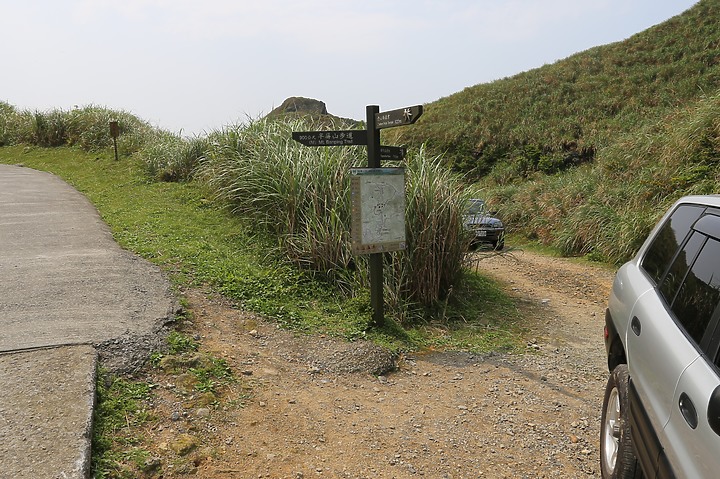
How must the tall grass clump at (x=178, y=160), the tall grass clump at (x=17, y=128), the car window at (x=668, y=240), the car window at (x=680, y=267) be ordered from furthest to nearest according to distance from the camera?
the tall grass clump at (x=17, y=128) < the tall grass clump at (x=178, y=160) < the car window at (x=668, y=240) < the car window at (x=680, y=267)

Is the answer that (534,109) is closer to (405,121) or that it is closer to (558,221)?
(558,221)

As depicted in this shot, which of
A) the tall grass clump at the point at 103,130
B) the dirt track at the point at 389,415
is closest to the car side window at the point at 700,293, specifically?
the dirt track at the point at 389,415

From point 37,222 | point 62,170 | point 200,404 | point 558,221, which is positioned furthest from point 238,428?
point 62,170

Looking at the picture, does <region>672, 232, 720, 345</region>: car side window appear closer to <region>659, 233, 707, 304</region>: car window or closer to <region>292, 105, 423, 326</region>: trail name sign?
<region>659, 233, 707, 304</region>: car window

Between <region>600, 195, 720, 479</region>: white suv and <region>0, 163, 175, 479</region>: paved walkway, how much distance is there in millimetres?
2691

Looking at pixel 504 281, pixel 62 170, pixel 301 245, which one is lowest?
pixel 504 281

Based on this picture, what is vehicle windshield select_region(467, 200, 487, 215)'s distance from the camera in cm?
724

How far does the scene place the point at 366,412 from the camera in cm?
425

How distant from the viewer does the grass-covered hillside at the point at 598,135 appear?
11.5 m

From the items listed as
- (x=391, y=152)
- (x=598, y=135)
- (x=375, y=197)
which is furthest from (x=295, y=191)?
(x=598, y=135)

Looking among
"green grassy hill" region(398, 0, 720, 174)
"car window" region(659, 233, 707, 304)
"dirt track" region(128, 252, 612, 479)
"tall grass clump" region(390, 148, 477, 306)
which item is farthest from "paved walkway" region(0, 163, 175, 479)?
"green grassy hill" region(398, 0, 720, 174)

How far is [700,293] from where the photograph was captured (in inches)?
97.9

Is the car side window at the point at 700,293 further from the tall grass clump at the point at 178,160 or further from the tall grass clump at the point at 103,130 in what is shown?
the tall grass clump at the point at 103,130

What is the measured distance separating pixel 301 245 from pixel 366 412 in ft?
10.4
